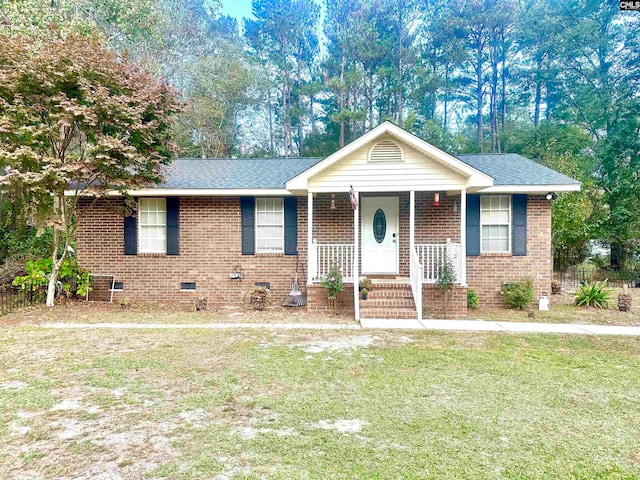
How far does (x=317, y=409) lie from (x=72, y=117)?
7.52 metres

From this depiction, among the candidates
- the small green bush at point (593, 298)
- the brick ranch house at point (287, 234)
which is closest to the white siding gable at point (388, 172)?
the brick ranch house at point (287, 234)

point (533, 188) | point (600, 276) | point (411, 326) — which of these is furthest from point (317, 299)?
point (600, 276)

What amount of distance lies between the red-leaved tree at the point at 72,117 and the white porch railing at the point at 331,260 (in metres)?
4.17

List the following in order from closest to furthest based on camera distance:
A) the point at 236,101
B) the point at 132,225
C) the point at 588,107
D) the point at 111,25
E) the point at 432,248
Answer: the point at 432,248
the point at 132,225
the point at 111,25
the point at 588,107
the point at 236,101

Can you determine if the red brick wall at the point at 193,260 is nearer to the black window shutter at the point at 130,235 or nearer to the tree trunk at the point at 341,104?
the black window shutter at the point at 130,235

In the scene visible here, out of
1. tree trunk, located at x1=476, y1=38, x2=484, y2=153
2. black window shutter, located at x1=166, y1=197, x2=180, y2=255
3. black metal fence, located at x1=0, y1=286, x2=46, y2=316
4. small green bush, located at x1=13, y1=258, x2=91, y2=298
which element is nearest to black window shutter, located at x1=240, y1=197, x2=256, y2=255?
black window shutter, located at x1=166, y1=197, x2=180, y2=255

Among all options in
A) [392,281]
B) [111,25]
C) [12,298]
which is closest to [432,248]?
[392,281]

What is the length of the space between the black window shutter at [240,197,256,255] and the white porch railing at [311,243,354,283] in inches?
69.9

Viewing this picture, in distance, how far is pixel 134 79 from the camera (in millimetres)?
8469

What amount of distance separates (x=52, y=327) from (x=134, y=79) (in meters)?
5.28

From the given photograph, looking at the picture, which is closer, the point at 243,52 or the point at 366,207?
the point at 366,207

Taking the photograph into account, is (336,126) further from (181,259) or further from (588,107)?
(181,259)

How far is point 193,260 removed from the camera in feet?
33.5

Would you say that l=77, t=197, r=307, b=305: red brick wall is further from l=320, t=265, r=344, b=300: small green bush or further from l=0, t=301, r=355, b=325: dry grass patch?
l=320, t=265, r=344, b=300: small green bush
